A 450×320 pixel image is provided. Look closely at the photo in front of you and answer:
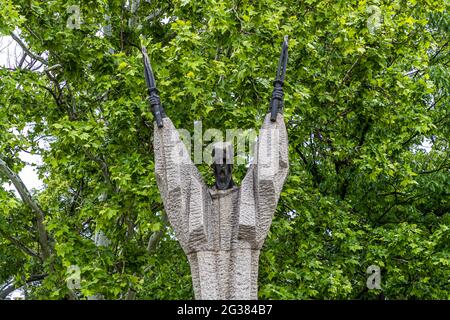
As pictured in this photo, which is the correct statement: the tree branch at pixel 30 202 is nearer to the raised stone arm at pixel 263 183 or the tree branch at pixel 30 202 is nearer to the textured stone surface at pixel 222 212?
the textured stone surface at pixel 222 212

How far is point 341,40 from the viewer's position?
1340 cm

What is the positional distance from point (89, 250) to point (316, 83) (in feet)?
14.6

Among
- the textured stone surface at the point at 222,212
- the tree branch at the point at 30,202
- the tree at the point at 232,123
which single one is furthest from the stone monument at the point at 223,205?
the tree branch at the point at 30,202

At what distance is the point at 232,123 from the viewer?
41.3ft

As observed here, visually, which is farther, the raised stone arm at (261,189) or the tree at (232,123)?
the tree at (232,123)

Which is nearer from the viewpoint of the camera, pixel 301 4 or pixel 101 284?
pixel 101 284

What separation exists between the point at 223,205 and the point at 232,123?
418cm

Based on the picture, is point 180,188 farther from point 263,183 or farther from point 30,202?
point 30,202

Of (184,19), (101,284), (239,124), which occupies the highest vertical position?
(184,19)

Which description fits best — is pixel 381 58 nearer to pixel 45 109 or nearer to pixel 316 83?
pixel 316 83

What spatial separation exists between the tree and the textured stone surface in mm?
3751

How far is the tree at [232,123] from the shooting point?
12.7m

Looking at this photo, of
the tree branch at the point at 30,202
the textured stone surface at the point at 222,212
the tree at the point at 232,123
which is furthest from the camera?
the tree branch at the point at 30,202
